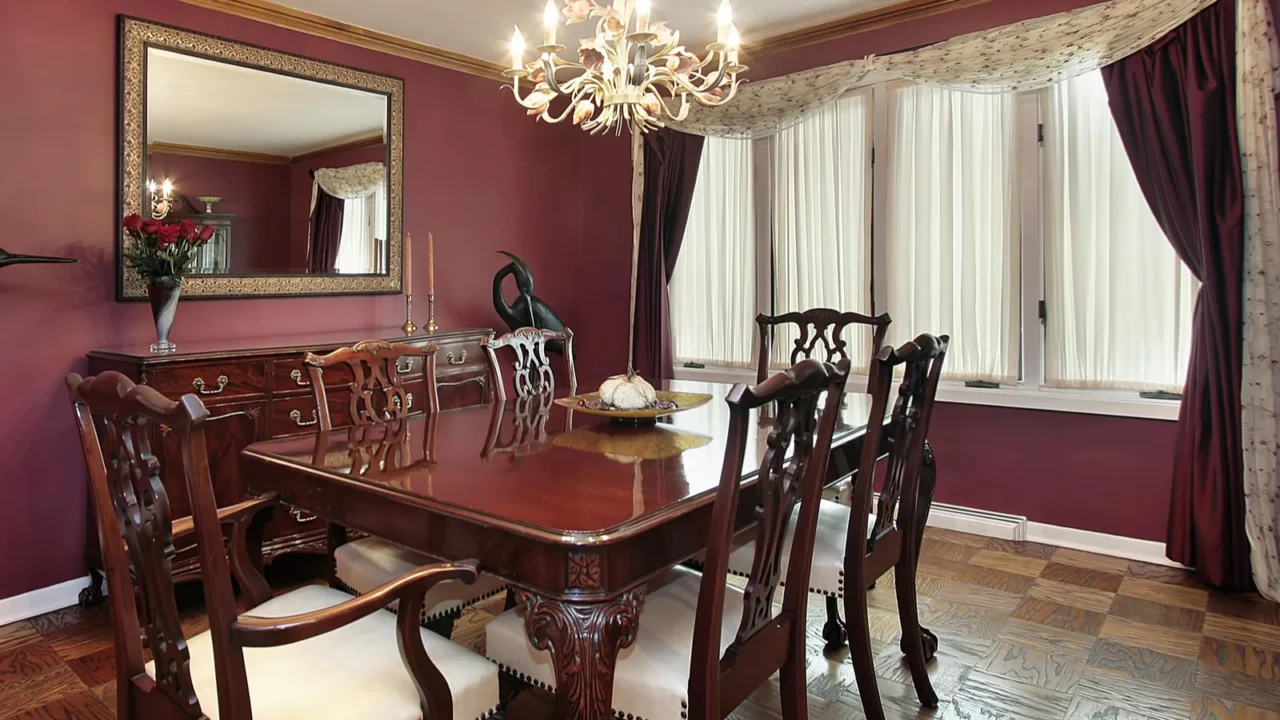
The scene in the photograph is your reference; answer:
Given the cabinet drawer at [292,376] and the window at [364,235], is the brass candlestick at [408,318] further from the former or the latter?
the cabinet drawer at [292,376]

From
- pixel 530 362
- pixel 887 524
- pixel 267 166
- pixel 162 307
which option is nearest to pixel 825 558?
pixel 887 524

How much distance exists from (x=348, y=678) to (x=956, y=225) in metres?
3.21

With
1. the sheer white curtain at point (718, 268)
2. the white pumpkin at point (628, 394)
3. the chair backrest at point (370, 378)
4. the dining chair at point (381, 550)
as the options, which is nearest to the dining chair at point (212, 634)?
the dining chair at point (381, 550)

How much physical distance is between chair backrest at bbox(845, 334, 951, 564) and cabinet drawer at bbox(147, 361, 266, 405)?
222 centimetres

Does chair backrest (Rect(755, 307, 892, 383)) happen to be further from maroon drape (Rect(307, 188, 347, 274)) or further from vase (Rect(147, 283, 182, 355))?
vase (Rect(147, 283, 182, 355))

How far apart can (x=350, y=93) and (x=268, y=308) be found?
113 cm

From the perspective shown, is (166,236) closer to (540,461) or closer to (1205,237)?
(540,461)

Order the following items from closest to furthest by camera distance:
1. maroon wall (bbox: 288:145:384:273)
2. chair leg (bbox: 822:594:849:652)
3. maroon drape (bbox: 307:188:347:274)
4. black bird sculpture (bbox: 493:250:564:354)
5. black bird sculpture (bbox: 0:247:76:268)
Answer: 1. chair leg (bbox: 822:594:849:652)
2. black bird sculpture (bbox: 0:247:76:268)
3. maroon wall (bbox: 288:145:384:273)
4. maroon drape (bbox: 307:188:347:274)
5. black bird sculpture (bbox: 493:250:564:354)

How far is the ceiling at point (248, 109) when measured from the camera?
10.4 feet

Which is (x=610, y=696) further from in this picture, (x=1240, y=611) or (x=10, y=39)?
(x=10, y=39)

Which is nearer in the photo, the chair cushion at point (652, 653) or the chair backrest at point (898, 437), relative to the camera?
the chair cushion at point (652, 653)

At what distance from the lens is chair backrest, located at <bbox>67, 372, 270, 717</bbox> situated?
113cm

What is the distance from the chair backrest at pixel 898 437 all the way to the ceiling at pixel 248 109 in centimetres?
293

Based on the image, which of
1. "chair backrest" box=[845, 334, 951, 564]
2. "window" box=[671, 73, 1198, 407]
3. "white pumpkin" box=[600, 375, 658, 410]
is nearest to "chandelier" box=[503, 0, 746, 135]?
"white pumpkin" box=[600, 375, 658, 410]
